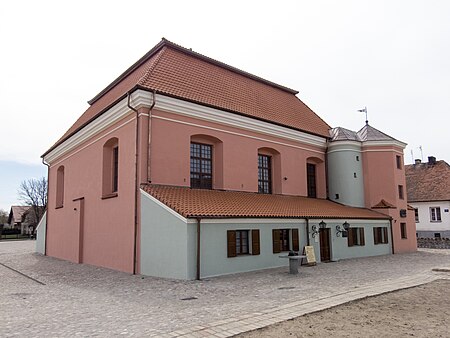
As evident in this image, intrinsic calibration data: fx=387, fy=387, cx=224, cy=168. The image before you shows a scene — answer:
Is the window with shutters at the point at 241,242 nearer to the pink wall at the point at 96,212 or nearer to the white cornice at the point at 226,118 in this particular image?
the pink wall at the point at 96,212

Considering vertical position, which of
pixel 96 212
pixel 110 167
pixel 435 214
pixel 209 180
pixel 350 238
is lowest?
pixel 350 238

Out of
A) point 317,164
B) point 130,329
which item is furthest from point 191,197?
point 317,164

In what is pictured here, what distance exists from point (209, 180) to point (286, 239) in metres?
4.32

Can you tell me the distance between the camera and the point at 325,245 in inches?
712

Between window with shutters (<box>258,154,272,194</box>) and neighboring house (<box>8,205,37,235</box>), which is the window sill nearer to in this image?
window with shutters (<box>258,154,272,194</box>)

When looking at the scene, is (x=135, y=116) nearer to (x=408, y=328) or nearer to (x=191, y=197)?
(x=191, y=197)

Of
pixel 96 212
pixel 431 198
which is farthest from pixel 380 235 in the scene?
pixel 96 212

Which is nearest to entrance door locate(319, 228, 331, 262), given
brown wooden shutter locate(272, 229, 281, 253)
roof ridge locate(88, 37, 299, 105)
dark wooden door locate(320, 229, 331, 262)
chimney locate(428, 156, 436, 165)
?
dark wooden door locate(320, 229, 331, 262)

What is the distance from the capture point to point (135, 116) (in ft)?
50.8

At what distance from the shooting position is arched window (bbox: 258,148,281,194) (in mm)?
20250

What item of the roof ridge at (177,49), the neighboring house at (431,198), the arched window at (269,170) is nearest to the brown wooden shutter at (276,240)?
the arched window at (269,170)

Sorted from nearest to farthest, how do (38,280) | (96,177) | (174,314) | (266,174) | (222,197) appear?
(174,314)
(38,280)
(222,197)
(96,177)
(266,174)

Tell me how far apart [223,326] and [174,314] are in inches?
64.3

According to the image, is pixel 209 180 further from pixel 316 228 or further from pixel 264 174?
pixel 316 228
